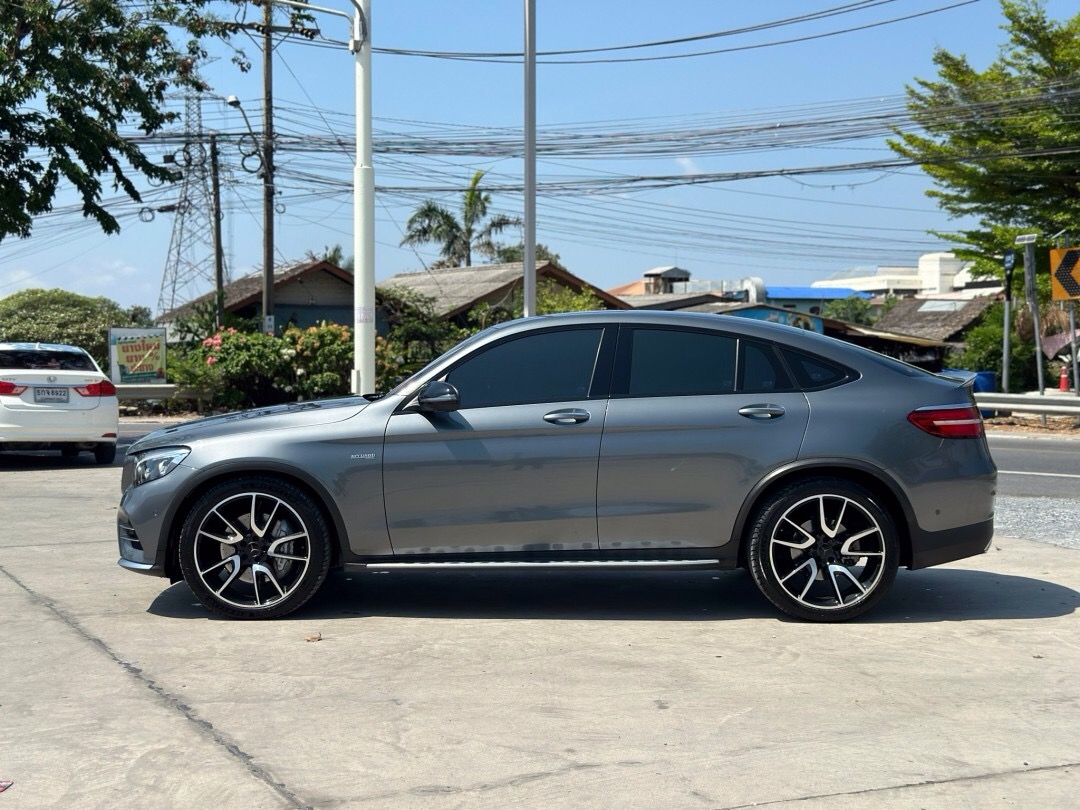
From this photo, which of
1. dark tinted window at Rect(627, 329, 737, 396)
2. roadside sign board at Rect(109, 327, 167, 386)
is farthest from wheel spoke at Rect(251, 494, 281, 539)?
roadside sign board at Rect(109, 327, 167, 386)

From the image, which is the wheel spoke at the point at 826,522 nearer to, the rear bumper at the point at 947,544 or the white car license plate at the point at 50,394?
the rear bumper at the point at 947,544

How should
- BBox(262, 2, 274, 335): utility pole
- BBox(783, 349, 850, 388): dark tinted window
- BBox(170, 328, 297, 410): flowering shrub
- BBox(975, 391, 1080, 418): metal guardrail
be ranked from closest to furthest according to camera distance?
BBox(783, 349, 850, 388): dark tinted window
BBox(975, 391, 1080, 418): metal guardrail
BBox(170, 328, 297, 410): flowering shrub
BBox(262, 2, 274, 335): utility pole

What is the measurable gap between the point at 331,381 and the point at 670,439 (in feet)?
64.6

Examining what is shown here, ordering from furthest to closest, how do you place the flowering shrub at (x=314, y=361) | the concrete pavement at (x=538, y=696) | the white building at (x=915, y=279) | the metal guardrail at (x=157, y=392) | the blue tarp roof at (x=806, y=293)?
1. the white building at (x=915, y=279)
2. the blue tarp roof at (x=806, y=293)
3. the metal guardrail at (x=157, y=392)
4. the flowering shrub at (x=314, y=361)
5. the concrete pavement at (x=538, y=696)

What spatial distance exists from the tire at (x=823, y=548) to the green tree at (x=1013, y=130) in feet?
83.9

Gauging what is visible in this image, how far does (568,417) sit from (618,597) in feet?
4.39

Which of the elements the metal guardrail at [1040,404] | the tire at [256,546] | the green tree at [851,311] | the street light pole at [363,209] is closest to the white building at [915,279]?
the green tree at [851,311]

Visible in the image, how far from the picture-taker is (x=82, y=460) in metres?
15.7

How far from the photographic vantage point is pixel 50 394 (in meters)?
14.0

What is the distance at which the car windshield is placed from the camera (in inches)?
557

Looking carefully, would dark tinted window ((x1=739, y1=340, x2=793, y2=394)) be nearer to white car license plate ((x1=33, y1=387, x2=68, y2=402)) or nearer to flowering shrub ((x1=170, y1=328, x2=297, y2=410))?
white car license plate ((x1=33, y1=387, x2=68, y2=402))

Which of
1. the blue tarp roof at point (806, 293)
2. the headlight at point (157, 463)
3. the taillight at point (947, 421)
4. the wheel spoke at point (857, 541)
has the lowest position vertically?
the wheel spoke at point (857, 541)

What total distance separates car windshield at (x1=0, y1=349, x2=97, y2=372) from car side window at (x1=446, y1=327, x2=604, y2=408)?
934cm

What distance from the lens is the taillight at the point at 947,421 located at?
6.38m
